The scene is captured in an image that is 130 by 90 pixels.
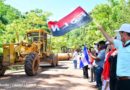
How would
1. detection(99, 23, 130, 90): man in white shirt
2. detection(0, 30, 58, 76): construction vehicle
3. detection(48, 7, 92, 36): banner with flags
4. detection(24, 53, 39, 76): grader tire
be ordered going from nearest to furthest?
detection(99, 23, 130, 90): man in white shirt, detection(48, 7, 92, 36): banner with flags, detection(24, 53, 39, 76): grader tire, detection(0, 30, 58, 76): construction vehicle

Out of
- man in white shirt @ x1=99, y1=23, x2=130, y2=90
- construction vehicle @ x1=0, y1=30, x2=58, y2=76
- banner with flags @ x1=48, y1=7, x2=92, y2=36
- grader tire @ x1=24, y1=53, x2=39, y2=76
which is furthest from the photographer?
construction vehicle @ x1=0, y1=30, x2=58, y2=76

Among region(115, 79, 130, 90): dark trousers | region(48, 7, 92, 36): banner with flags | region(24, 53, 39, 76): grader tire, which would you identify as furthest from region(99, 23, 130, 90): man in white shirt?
region(24, 53, 39, 76): grader tire

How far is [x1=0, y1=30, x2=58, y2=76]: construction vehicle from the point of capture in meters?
19.3

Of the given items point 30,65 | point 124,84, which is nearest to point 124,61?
point 124,84

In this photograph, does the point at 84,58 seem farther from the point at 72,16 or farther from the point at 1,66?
the point at 72,16

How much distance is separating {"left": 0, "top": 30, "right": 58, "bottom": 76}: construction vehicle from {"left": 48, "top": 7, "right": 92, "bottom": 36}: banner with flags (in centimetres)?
1026

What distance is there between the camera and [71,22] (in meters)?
8.20

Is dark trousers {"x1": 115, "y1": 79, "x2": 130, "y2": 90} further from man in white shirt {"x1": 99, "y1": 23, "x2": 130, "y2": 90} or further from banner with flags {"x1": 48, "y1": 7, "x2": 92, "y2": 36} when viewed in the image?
banner with flags {"x1": 48, "y1": 7, "x2": 92, "y2": 36}

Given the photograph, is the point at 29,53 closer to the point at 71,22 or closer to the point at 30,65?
the point at 30,65

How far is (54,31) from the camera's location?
875cm

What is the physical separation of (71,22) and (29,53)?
12253 mm

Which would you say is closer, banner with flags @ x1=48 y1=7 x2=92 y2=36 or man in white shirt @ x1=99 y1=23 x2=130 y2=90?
man in white shirt @ x1=99 y1=23 x2=130 y2=90

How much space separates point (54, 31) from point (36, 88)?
18.3ft

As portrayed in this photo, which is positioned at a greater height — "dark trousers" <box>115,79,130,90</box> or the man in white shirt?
the man in white shirt
